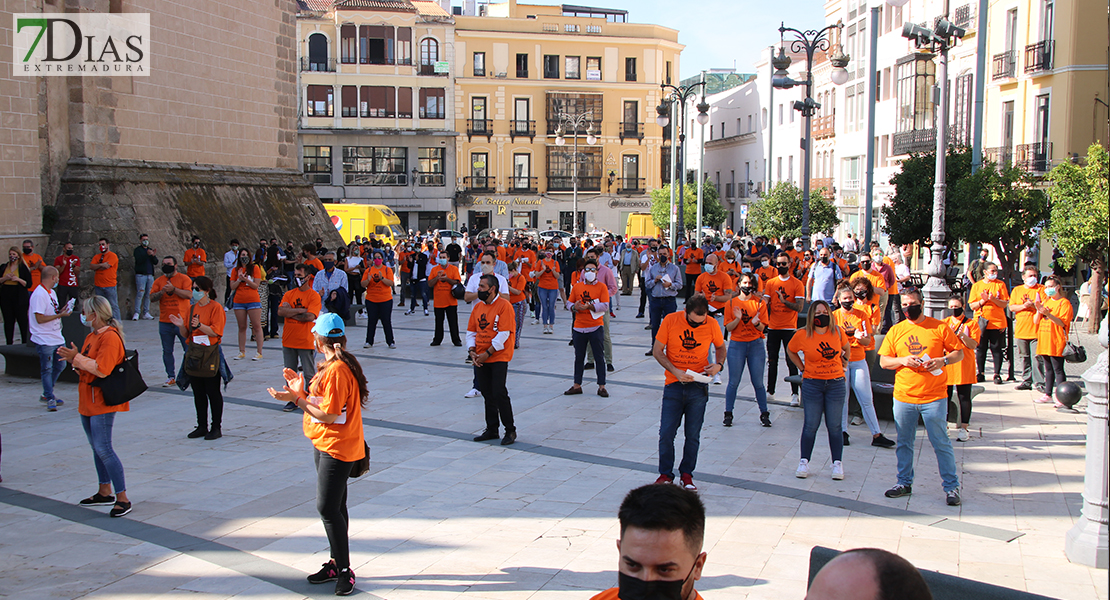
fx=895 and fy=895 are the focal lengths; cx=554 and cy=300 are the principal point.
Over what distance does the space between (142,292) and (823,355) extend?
15653mm

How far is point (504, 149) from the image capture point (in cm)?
5622

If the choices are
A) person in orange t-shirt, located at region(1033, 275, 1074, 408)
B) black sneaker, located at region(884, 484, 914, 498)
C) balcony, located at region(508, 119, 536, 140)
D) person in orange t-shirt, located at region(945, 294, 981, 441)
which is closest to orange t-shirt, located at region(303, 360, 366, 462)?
black sneaker, located at region(884, 484, 914, 498)

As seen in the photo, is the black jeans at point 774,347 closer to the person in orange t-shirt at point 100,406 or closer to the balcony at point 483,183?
the person in orange t-shirt at point 100,406

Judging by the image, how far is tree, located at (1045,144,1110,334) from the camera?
16500 mm

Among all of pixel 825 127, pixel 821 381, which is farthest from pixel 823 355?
pixel 825 127

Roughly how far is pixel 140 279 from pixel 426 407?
425 inches

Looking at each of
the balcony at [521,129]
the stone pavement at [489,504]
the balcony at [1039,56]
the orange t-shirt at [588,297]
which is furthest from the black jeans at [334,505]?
the balcony at [521,129]

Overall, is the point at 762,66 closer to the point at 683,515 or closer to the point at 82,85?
the point at 82,85

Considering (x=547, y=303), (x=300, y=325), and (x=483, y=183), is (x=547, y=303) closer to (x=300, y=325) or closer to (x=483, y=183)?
(x=300, y=325)

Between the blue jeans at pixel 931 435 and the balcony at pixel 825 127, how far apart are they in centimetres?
3870

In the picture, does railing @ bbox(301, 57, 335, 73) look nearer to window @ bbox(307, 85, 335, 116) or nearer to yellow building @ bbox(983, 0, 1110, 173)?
window @ bbox(307, 85, 335, 116)

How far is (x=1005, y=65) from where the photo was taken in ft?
91.2

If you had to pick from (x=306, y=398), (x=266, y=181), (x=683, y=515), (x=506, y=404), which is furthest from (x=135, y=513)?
(x=266, y=181)

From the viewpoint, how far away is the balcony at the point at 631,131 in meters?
57.5
